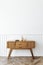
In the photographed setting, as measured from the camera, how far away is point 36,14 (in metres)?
3.55

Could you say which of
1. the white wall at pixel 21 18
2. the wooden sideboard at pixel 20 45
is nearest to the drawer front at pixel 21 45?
the wooden sideboard at pixel 20 45

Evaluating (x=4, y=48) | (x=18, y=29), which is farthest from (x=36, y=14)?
(x=4, y=48)

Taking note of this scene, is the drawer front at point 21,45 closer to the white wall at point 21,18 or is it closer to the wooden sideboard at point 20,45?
the wooden sideboard at point 20,45

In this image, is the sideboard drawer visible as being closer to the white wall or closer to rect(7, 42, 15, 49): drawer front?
rect(7, 42, 15, 49): drawer front

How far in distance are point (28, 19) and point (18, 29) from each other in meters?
0.30

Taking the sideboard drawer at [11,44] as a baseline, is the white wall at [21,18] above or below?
above

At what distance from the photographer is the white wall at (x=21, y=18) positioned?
352 cm

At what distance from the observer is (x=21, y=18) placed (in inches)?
140

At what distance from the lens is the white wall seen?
3.52 m

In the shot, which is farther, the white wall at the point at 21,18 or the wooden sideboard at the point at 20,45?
the white wall at the point at 21,18

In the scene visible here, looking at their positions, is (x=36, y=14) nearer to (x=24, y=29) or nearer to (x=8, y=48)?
(x=24, y=29)

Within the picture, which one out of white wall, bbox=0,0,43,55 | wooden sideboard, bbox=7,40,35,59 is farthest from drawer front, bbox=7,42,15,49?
white wall, bbox=0,0,43,55

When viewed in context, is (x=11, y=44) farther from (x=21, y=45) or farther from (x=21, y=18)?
(x=21, y=18)

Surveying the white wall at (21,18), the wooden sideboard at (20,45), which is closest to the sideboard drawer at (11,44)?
the wooden sideboard at (20,45)
